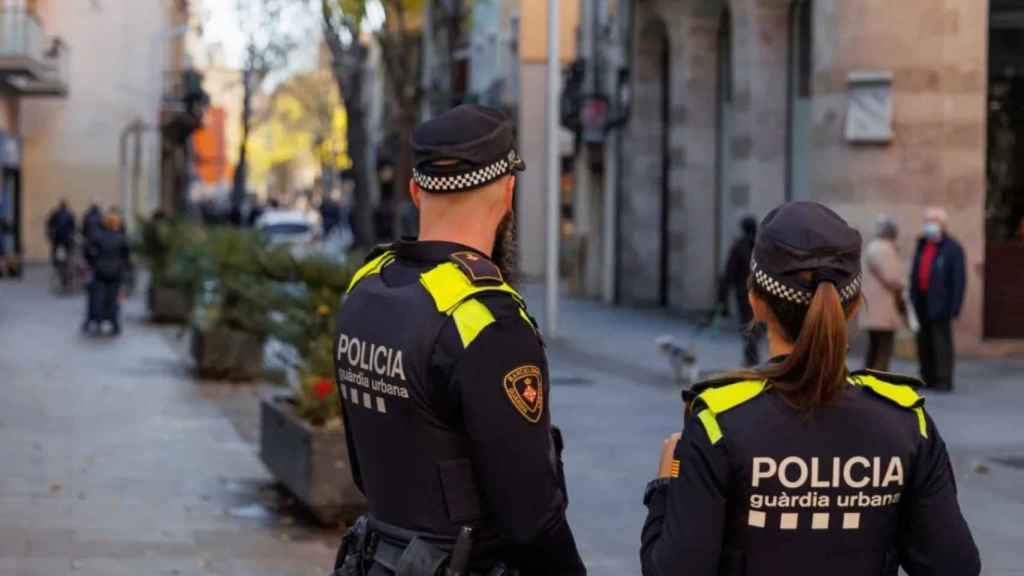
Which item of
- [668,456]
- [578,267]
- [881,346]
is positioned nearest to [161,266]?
[578,267]

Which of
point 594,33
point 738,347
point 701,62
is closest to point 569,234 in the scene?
point 594,33

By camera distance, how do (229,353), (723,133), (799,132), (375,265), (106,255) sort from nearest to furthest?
(375,265), (229,353), (106,255), (799,132), (723,133)

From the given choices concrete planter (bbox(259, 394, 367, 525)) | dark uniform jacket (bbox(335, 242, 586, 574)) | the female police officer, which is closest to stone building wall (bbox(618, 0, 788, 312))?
concrete planter (bbox(259, 394, 367, 525))

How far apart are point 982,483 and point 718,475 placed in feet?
28.7

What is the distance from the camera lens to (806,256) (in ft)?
11.1

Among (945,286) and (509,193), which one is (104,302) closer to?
(945,286)

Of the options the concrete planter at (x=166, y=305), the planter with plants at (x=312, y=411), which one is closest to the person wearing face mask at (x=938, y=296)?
the planter with plants at (x=312, y=411)

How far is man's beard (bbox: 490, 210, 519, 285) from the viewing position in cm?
375

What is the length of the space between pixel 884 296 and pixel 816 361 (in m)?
14.3

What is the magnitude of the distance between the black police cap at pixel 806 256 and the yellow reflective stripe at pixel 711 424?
0.85ft

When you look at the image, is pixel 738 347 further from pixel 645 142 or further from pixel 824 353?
pixel 824 353

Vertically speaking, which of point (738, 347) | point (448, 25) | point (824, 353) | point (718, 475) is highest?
point (448, 25)

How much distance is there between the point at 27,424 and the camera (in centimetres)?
1435

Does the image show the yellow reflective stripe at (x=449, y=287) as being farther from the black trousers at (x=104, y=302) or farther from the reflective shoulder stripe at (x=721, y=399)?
the black trousers at (x=104, y=302)
